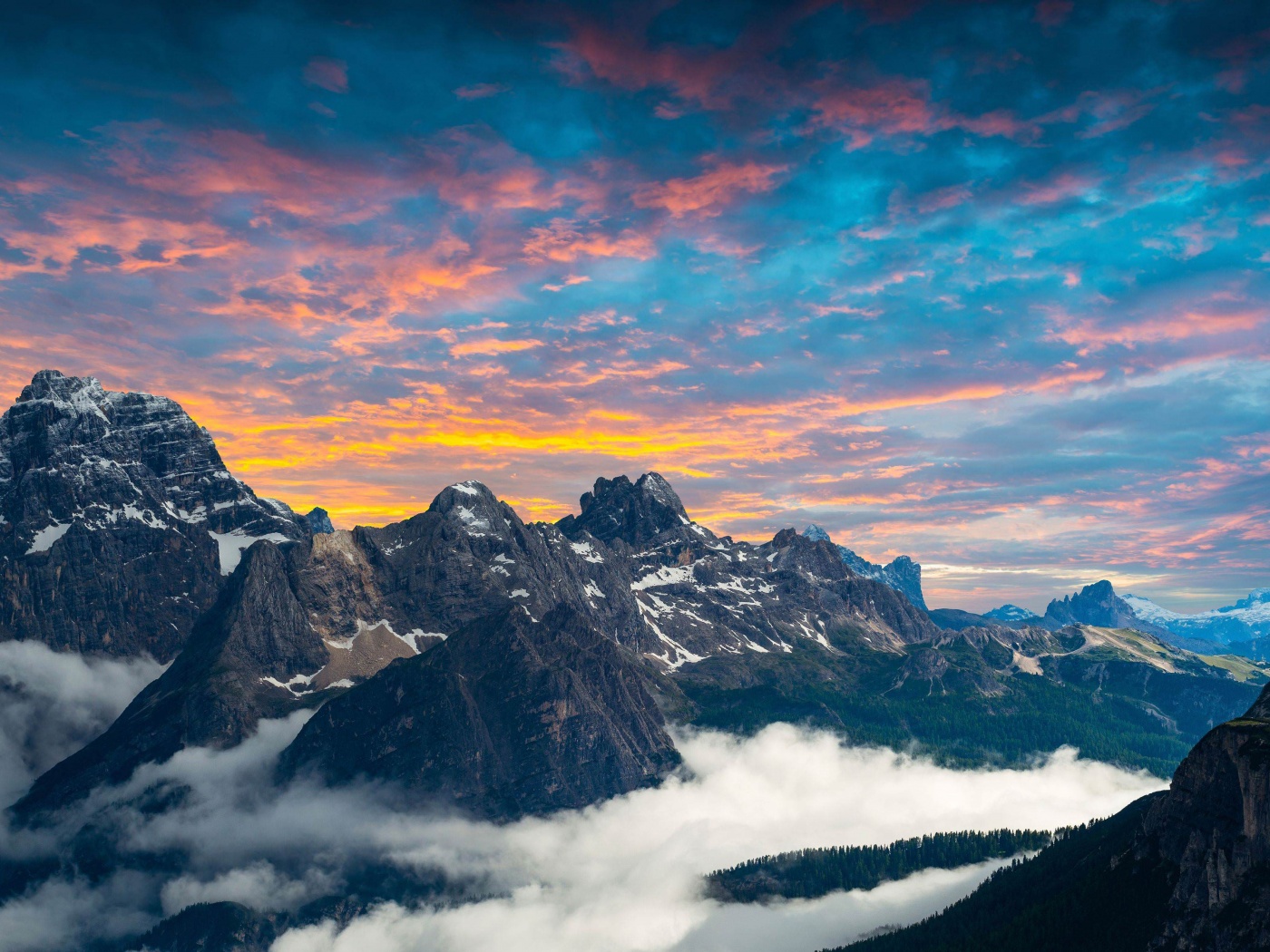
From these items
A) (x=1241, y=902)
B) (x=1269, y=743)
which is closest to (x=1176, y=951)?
(x=1241, y=902)

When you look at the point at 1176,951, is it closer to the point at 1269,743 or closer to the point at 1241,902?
the point at 1241,902

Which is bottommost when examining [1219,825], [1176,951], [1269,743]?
[1176,951]

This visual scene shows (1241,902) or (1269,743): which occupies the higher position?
(1269,743)

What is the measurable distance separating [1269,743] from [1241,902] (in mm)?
27192

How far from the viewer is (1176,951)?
195 metres

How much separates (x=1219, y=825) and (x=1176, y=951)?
77.1ft

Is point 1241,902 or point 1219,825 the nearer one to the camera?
point 1241,902

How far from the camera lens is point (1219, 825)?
199500 mm

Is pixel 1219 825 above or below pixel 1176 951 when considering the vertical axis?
above

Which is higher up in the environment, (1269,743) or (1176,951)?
(1269,743)

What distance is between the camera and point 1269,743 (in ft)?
630

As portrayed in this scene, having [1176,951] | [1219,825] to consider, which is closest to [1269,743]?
[1219,825]

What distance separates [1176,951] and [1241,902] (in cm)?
1570

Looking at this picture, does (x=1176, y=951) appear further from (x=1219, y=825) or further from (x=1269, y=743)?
(x=1269, y=743)
